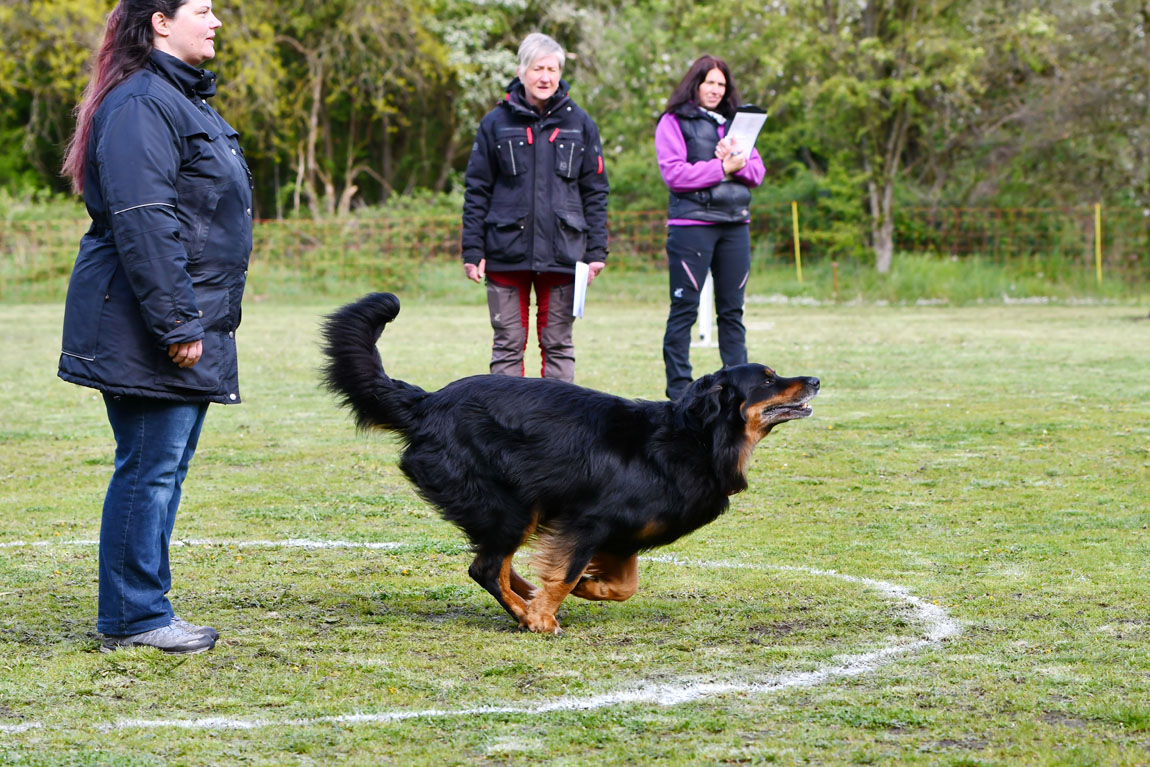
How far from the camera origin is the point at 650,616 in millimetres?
4500

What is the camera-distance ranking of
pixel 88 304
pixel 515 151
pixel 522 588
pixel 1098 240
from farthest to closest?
1. pixel 1098 240
2. pixel 515 151
3. pixel 522 588
4. pixel 88 304

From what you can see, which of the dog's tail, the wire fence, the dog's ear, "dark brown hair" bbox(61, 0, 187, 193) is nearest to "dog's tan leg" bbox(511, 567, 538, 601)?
the dog's tail

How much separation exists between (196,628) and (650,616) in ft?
4.85

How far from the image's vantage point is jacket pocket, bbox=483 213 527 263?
698cm

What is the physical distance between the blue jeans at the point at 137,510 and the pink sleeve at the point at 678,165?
5.02m

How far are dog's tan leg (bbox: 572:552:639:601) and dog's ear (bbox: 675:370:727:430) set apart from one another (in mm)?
491

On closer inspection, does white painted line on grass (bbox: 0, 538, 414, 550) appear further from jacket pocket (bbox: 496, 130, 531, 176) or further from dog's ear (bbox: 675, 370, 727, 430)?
jacket pocket (bbox: 496, 130, 531, 176)

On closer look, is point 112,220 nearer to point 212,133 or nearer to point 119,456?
point 212,133

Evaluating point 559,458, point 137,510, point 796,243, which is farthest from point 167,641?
point 796,243

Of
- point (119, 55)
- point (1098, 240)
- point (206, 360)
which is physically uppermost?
point (119, 55)

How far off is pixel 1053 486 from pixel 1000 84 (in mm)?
23773

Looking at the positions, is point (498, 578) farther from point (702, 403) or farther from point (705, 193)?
point (705, 193)

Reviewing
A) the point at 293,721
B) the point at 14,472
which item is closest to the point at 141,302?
the point at 293,721

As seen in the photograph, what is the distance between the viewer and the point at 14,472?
7352 millimetres
